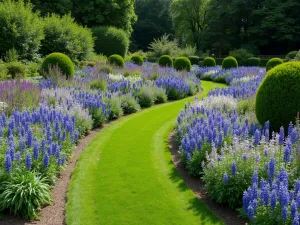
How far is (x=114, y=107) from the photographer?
11508 mm

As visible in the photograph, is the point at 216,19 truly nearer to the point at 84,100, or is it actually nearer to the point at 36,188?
the point at 84,100

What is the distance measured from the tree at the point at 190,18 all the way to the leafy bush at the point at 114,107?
48067 mm

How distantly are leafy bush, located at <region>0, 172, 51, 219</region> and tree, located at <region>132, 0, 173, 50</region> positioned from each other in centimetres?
6163

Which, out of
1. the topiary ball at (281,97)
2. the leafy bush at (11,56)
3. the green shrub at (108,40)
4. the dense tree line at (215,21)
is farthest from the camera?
the dense tree line at (215,21)

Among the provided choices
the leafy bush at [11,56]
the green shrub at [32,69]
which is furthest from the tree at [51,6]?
the green shrub at [32,69]

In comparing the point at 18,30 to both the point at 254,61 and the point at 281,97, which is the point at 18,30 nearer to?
the point at 281,97

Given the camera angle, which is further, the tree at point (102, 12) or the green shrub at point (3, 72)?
the tree at point (102, 12)

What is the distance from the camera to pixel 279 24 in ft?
145

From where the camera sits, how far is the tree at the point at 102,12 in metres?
37.3

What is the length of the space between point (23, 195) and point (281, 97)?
5707mm

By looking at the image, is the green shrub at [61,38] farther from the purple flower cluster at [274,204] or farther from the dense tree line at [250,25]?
the dense tree line at [250,25]

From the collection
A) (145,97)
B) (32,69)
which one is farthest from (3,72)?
(145,97)

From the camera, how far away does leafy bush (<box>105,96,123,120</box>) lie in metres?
11.3

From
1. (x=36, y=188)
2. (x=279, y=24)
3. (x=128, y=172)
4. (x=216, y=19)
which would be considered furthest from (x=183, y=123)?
(x=216, y=19)
